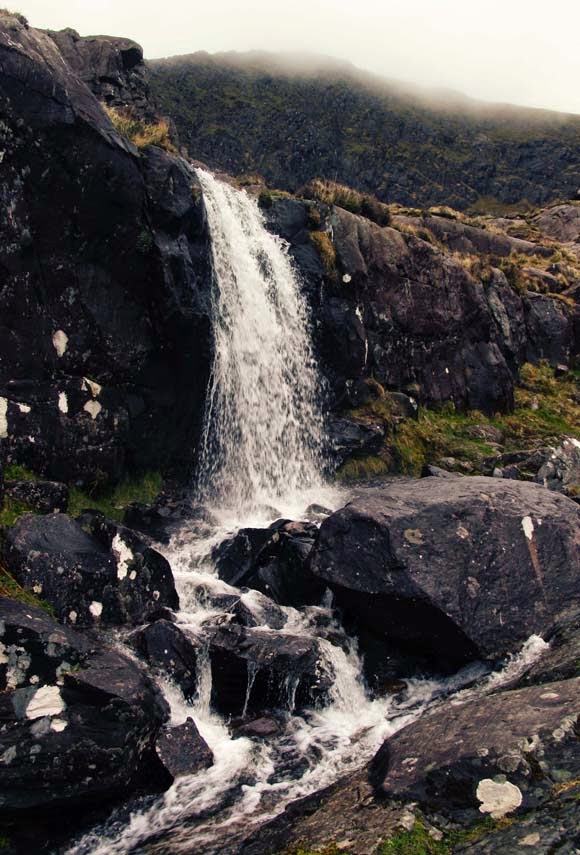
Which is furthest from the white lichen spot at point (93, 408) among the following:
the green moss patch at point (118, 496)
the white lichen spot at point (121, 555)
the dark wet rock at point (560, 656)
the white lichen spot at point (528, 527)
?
the dark wet rock at point (560, 656)

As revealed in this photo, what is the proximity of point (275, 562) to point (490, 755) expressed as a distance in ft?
24.6

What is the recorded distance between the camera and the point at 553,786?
20.5 feet

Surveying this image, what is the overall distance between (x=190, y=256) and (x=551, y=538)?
1283 centimetres

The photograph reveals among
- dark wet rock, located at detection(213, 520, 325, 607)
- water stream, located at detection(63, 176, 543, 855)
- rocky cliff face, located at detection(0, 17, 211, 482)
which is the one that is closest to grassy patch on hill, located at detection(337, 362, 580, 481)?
water stream, located at detection(63, 176, 543, 855)

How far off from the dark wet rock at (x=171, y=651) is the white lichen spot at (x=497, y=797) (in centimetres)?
527

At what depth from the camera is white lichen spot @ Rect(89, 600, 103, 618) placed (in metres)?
11.3

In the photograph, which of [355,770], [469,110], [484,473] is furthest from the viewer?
[469,110]

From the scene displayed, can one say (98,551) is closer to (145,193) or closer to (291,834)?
(291,834)

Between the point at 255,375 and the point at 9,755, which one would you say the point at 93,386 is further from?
the point at 9,755

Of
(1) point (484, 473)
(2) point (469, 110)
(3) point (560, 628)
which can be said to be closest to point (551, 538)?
(3) point (560, 628)

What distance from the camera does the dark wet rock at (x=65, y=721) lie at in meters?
7.79

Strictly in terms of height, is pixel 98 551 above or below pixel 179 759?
above

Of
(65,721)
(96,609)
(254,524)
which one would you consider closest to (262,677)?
(96,609)

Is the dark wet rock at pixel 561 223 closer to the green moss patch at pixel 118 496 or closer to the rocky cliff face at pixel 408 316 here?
the rocky cliff face at pixel 408 316
